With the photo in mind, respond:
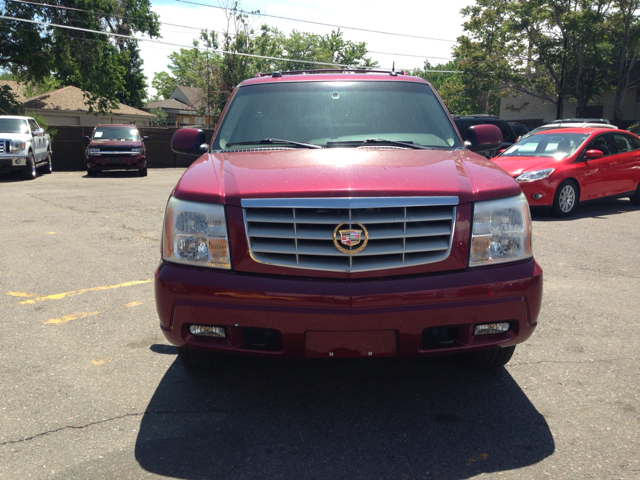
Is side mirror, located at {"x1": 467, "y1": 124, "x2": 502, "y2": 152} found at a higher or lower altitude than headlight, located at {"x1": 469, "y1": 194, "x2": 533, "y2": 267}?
higher

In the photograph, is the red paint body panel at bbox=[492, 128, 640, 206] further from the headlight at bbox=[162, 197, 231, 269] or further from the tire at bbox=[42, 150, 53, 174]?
the tire at bbox=[42, 150, 53, 174]

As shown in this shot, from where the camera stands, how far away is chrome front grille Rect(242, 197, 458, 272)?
2822mm

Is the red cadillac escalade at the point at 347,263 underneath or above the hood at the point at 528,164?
above

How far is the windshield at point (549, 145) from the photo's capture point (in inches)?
435

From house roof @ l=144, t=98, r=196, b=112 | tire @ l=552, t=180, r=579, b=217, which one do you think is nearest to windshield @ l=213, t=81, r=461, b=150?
tire @ l=552, t=180, r=579, b=217

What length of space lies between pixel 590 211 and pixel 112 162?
1482cm

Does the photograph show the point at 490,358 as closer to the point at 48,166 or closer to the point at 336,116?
the point at 336,116

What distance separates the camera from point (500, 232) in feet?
9.94

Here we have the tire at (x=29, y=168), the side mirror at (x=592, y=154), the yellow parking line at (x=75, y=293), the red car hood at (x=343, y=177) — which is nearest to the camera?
the red car hood at (x=343, y=177)

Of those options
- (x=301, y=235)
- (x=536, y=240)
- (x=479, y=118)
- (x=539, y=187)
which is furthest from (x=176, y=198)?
(x=479, y=118)

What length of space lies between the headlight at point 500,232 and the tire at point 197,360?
157cm

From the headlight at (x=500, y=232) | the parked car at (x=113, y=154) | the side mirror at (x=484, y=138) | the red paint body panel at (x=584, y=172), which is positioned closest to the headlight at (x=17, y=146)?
the parked car at (x=113, y=154)

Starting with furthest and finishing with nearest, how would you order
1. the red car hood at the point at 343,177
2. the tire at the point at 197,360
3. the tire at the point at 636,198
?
the tire at the point at 636,198, the tire at the point at 197,360, the red car hood at the point at 343,177

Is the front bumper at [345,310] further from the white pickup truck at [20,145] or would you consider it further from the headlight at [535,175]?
the white pickup truck at [20,145]
